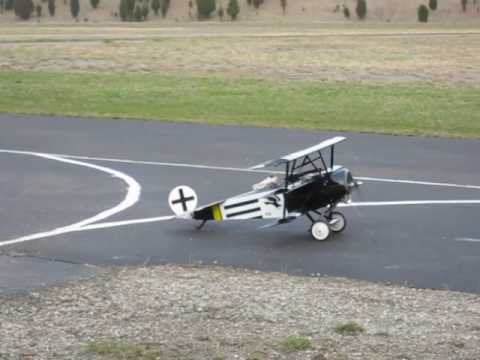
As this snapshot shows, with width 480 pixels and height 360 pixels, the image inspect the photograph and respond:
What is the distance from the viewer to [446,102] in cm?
3130

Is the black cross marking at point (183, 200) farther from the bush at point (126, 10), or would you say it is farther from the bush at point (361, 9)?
the bush at point (361, 9)

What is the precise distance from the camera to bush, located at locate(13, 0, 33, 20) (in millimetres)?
100650

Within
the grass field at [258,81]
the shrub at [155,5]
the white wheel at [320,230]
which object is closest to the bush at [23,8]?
the shrub at [155,5]

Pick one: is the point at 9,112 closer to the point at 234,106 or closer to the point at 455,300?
the point at 234,106

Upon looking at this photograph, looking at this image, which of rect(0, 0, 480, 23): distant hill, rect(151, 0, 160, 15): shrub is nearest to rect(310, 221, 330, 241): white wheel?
rect(0, 0, 480, 23): distant hill

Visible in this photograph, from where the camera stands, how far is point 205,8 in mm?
100438

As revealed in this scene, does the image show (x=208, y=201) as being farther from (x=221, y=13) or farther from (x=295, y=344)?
(x=221, y=13)

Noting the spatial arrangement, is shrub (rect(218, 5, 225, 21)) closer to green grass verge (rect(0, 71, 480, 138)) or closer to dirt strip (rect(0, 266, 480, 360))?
green grass verge (rect(0, 71, 480, 138))

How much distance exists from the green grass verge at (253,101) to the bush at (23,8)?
63.2 metres

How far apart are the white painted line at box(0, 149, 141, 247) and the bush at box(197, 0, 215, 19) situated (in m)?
80.1

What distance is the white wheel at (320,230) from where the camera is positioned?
1376cm

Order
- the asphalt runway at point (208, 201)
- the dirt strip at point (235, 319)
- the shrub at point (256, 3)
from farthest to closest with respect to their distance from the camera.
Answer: the shrub at point (256, 3) → the asphalt runway at point (208, 201) → the dirt strip at point (235, 319)

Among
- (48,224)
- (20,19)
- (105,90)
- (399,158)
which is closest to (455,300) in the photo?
(48,224)

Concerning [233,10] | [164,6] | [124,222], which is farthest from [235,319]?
[164,6]
